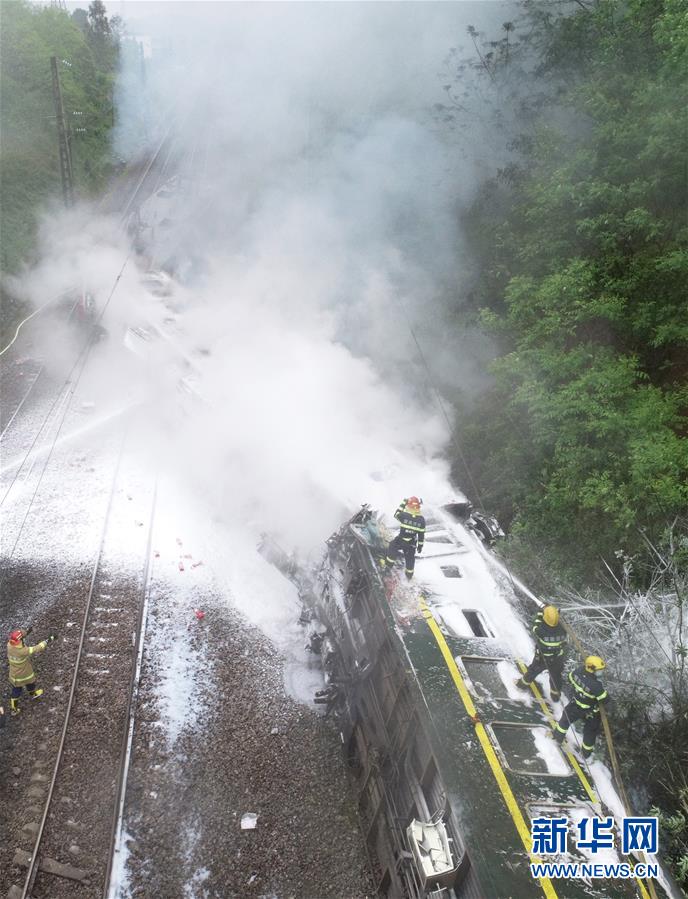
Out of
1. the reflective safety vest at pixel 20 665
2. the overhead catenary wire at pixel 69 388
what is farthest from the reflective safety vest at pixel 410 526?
the overhead catenary wire at pixel 69 388

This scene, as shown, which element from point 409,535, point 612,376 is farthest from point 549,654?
point 612,376

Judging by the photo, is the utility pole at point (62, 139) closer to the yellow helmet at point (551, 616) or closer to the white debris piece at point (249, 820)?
the white debris piece at point (249, 820)

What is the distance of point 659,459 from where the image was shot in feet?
23.0

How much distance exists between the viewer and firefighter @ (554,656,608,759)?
17.7ft

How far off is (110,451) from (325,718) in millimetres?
8073

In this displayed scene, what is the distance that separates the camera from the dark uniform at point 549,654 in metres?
5.93

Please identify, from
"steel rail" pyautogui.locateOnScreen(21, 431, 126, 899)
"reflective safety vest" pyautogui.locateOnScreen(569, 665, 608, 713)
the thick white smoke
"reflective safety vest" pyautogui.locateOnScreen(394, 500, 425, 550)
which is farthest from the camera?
the thick white smoke

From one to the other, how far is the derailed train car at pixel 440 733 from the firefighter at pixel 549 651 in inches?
7.1

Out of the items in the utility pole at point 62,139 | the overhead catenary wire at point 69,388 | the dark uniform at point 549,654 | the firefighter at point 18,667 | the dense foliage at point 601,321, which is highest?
the utility pole at point 62,139

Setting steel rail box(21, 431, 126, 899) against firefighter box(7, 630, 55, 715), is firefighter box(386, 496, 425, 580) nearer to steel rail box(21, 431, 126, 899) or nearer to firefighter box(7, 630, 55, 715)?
steel rail box(21, 431, 126, 899)

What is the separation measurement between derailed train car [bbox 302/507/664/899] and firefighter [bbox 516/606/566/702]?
181 millimetres

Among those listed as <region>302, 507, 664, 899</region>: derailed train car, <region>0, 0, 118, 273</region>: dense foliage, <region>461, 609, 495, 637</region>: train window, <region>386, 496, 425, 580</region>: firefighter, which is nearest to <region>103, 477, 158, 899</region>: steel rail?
<region>302, 507, 664, 899</region>: derailed train car

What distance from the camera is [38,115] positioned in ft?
75.0

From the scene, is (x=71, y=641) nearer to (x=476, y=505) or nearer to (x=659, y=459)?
(x=476, y=505)
